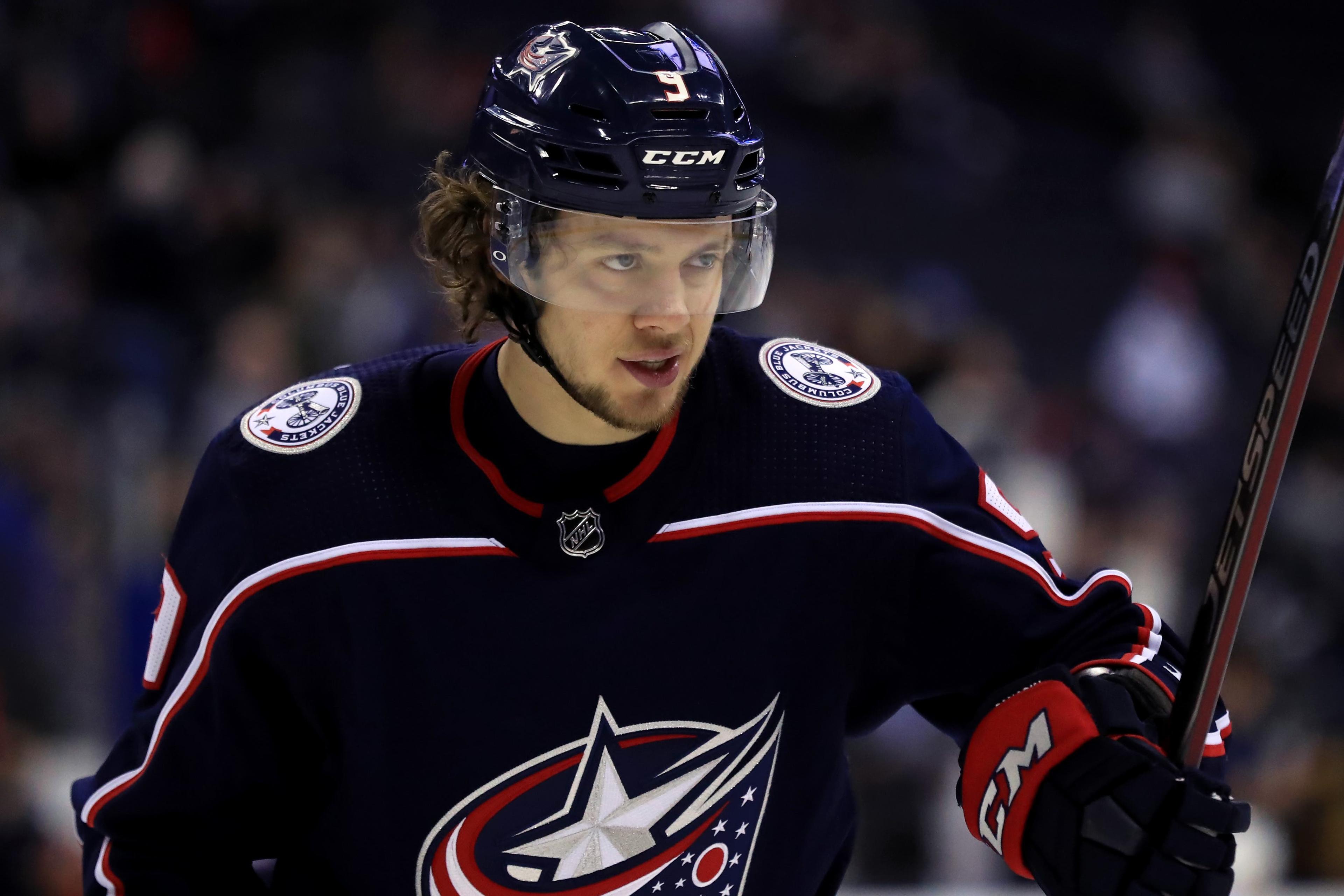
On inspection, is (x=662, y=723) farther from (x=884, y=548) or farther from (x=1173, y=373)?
(x=1173, y=373)

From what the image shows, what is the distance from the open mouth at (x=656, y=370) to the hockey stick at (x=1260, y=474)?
23.6 inches

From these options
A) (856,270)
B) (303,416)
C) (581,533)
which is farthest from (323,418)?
(856,270)

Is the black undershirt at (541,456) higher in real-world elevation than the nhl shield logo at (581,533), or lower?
higher

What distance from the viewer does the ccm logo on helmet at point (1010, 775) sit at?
173 cm

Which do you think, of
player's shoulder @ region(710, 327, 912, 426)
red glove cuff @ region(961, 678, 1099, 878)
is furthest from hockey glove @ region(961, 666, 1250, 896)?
player's shoulder @ region(710, 327, 912, 426)

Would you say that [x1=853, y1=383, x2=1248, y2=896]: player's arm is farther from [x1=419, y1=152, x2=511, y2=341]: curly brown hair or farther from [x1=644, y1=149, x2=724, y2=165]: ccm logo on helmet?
[x1=419, y1=152, x2=511, y2=341]: curly brown hair

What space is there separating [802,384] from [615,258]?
13.0 inches

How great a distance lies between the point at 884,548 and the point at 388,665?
0.59m

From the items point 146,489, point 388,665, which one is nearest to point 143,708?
point 388,665

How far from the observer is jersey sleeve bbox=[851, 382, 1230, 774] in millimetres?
1817

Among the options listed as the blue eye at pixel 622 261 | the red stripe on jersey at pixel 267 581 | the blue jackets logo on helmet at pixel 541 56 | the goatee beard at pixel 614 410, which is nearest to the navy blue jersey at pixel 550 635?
the red stripe on jersey at pixel 267 581

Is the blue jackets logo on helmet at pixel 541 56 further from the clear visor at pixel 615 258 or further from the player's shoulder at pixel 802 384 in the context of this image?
the player's shoulder at pixel 802 384

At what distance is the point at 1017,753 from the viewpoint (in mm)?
1760

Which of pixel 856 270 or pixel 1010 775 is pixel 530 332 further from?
pixel 856 270
